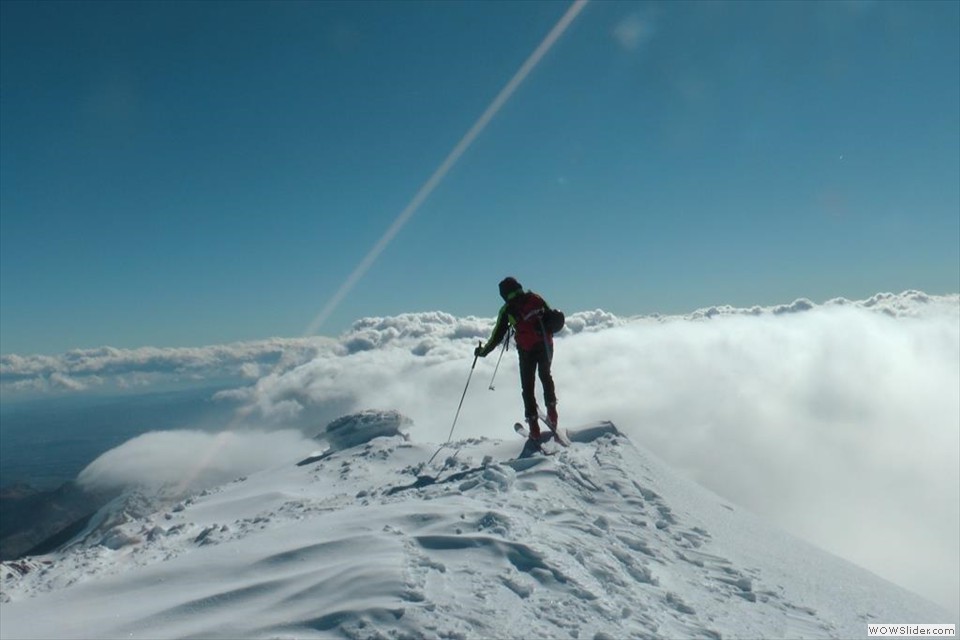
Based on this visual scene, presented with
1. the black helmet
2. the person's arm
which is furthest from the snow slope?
the black helmet

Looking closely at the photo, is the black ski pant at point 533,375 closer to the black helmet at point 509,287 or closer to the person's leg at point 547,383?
the person's leg at point 547,383

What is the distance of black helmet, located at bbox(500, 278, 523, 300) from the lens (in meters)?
11.4

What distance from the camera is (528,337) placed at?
36.9 ft

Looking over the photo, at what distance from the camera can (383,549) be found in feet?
20.8

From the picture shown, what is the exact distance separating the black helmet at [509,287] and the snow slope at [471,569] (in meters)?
3.00

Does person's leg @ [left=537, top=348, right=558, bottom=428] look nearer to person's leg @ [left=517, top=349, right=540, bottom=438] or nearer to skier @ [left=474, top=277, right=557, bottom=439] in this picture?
skier @ [left=474, top=277, right=557, bottom=439]

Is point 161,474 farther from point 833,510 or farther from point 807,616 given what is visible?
point 833,510

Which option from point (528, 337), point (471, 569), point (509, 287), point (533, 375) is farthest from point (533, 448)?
point (471, 569)

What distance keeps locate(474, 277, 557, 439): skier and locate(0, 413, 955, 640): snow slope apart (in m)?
1.16

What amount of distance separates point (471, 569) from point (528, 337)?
583 centimetres

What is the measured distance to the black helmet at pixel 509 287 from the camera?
11.4 m

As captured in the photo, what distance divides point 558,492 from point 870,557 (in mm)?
154713

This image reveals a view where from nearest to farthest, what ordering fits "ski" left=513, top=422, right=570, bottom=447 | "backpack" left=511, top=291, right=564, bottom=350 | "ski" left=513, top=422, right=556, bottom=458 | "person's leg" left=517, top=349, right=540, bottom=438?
1. "ski" left=513, top=422, right=556, bottom=458
2. "backpack" left=511, top=291, right=564, bottom=350
3. "person's leg" left=517, top=349, right=540, bottom=438
4. "ski" left=513, top=422, right=570, bottom=447

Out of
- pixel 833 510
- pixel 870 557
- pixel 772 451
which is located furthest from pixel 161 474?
pixel 772 451
